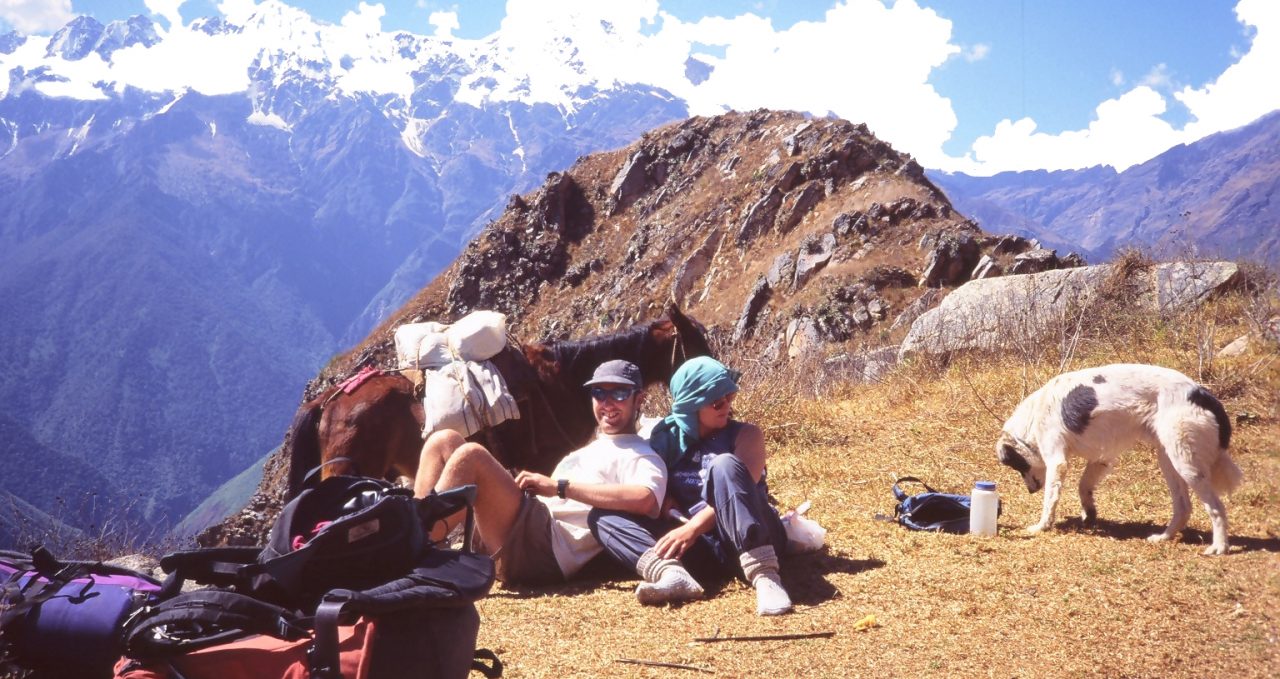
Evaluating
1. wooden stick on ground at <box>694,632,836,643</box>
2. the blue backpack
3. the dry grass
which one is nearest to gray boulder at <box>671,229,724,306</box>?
the dry grass

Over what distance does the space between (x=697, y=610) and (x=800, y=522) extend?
35.8 inches

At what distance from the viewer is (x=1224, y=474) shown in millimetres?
4352

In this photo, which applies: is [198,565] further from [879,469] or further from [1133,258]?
[1133,258]

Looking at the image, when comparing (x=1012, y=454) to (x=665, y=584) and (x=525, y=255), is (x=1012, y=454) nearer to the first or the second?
(x=665, y=584)

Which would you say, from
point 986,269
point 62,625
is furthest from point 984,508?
point 986,269

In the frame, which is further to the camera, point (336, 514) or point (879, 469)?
point (879, 469)

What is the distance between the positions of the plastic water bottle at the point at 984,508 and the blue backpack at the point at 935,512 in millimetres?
173

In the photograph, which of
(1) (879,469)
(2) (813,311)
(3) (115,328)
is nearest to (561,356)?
(1) (879,469)

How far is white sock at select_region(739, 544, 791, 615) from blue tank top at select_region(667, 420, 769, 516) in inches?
15.6

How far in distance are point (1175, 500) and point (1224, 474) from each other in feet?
0.90

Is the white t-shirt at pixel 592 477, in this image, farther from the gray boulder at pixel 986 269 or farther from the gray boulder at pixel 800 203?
the gray boulder at pixel 800 203

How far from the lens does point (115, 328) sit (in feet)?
494

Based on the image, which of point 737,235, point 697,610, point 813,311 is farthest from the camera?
point 737,235

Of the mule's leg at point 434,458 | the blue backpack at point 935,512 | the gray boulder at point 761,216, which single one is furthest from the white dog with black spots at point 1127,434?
the gray boulder at point 761,216
